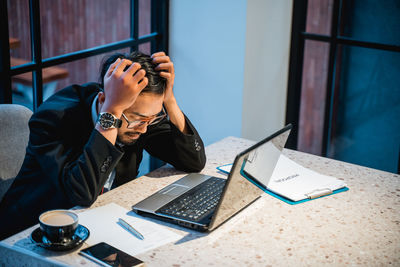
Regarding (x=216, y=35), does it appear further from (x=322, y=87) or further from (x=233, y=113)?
(x=322, y=87)

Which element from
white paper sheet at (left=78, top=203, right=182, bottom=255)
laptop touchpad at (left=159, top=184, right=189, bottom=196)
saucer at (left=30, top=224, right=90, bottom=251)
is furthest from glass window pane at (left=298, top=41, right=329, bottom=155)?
saucer at (left=30, top=224, right=90, bottom=251)

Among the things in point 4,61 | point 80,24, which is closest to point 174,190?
point 4,61

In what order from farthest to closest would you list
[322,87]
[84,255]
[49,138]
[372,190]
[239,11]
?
1. [322,87]
2. [239,11]
3. [372,190]
4. [49,138]
5. [84,255]

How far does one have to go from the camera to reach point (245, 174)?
4.65 feet

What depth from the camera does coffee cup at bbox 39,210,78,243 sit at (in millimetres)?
1264

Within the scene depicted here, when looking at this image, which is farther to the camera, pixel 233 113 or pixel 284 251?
pixel 233 113

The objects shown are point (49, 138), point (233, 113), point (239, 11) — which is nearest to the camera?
point (49, 138)

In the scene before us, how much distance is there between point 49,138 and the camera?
1.59 meters

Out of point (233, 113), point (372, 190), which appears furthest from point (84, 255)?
point (233, 113)

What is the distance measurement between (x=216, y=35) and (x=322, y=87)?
2.56 ft

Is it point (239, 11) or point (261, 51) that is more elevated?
point (239, 11)

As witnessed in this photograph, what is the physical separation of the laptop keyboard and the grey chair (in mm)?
611

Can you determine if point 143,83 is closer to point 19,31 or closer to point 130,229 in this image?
point 130,229

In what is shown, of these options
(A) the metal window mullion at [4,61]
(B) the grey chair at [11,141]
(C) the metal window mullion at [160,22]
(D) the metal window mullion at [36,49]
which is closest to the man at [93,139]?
(B) the grey chair at [11,141]
